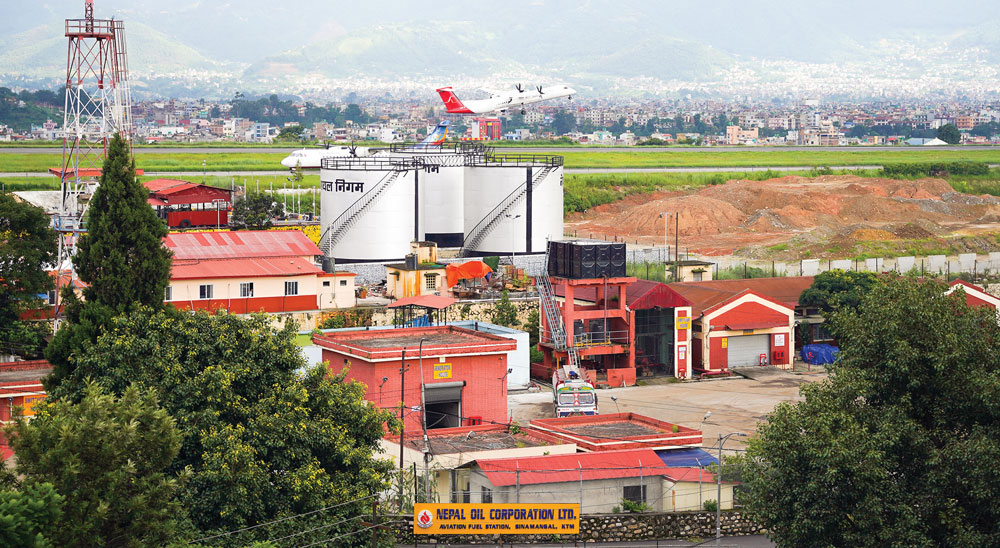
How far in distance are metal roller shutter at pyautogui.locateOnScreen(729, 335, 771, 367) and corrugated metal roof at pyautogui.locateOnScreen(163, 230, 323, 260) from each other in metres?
17.2

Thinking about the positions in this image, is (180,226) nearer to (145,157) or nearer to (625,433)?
(625,433)

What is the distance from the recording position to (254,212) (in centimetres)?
7794

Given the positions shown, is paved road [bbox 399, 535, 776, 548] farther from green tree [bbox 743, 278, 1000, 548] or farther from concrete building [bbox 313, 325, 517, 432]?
concrete building [bbox 313, 325, 517, 432]

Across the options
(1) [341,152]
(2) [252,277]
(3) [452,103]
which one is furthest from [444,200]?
(3) [452,103]

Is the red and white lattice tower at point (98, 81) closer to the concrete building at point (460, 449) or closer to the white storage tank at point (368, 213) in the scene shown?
the white storage tank at point (368, 213)

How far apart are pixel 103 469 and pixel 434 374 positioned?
15268 mm

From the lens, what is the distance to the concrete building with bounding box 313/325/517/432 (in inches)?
1391

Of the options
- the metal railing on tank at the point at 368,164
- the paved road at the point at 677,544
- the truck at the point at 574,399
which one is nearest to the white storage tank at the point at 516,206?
the metal railing on tank at the point at 368,164

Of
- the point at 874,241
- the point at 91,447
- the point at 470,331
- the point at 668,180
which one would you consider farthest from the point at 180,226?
the point at 668,180

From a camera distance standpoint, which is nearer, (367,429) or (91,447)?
(91,447)

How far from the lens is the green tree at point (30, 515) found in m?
18.9

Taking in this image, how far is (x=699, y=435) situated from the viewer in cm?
3366

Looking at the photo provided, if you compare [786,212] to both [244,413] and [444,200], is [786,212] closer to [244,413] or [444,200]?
[444,200]

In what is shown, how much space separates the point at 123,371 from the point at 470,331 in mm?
14797
